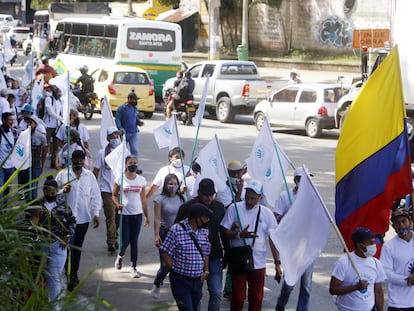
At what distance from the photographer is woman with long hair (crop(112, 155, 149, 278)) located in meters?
11.0

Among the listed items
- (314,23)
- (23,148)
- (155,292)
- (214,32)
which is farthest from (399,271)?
(314,23)

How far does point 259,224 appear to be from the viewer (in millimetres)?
8984

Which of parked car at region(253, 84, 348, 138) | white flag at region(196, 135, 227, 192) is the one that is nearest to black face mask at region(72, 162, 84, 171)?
white flag at region(196, 135, 227, 192)

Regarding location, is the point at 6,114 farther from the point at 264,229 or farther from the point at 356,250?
the point at 356,250

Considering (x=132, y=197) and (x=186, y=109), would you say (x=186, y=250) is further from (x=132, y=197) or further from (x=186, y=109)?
(x=186, y=109)

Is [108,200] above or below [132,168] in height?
below

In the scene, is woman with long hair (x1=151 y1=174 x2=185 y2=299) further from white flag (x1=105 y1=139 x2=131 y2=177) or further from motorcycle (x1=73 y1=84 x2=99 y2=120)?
motorcycle (x1=73 y1=84 x2=99 y2=120)

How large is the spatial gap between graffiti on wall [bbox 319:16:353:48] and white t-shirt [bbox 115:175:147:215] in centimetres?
3339

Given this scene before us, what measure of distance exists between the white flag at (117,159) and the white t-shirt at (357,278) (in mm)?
4401

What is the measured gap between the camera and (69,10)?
45219mm

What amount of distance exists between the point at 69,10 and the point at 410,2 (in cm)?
2726

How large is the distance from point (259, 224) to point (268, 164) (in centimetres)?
206

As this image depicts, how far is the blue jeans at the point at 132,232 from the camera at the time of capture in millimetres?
11055

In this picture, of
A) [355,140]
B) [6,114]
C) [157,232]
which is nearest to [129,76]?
[6,114]
